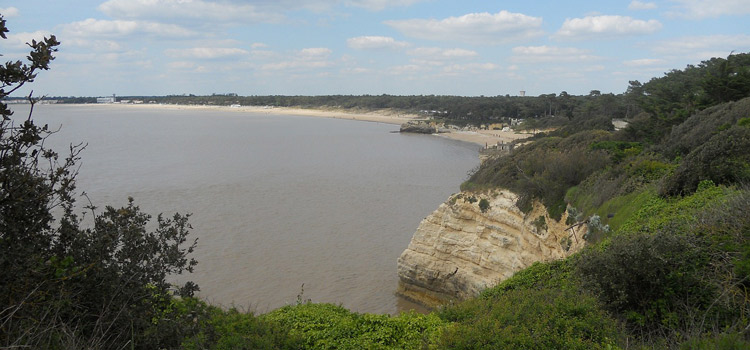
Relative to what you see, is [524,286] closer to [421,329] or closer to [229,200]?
[421,329]

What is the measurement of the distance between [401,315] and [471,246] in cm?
922

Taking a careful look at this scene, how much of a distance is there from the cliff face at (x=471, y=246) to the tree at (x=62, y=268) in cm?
1126

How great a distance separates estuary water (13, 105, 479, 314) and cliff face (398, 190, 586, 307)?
1.10m

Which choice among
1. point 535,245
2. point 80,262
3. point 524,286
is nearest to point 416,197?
point 535,245

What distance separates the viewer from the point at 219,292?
17.0 m

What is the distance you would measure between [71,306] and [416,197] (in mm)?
26729

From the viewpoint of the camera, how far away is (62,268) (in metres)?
4.95

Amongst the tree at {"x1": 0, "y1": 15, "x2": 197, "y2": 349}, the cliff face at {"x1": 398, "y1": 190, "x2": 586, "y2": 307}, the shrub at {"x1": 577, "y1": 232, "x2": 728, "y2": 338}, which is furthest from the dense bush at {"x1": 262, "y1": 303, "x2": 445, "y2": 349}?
the cliff face at {"x1": 398, "y1": 190, "x2": 586, "y2": 307}

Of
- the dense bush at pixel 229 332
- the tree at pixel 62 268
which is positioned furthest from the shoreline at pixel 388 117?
the tree at pixel 62 268

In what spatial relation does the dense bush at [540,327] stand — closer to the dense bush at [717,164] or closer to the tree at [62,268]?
the tree at [62,268]

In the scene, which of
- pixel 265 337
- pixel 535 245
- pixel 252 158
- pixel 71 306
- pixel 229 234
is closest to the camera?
pixel 71 306

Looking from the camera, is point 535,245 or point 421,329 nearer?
point 421,329

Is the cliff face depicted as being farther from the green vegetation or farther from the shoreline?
the shoreline

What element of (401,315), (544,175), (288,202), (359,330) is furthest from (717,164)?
(288,202)
